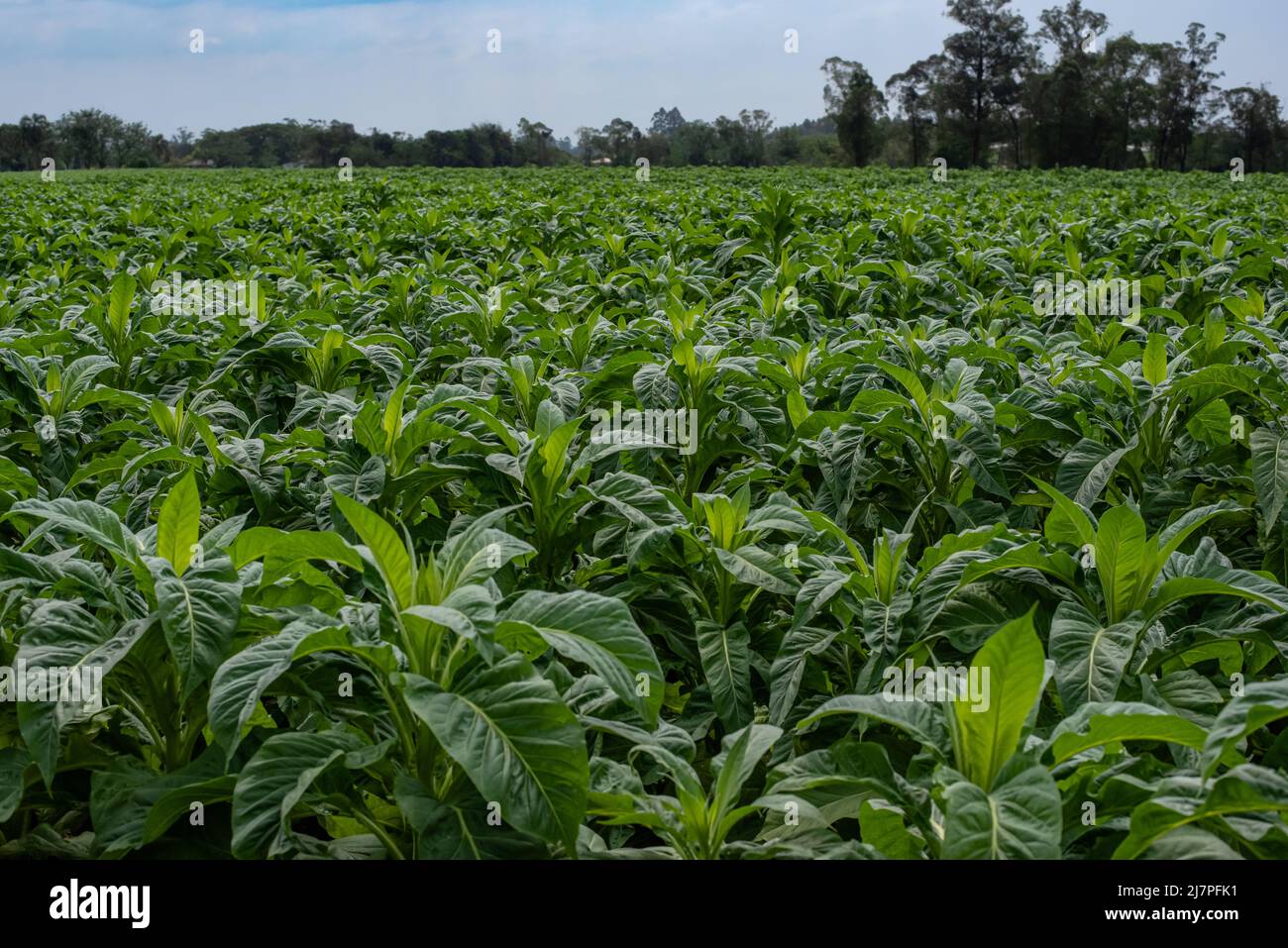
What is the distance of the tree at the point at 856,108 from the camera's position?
68250mm

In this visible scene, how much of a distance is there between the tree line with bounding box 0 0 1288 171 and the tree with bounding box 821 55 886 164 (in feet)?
0.28

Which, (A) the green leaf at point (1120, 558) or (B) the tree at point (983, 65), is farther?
(B) the tree at point (983, 65)

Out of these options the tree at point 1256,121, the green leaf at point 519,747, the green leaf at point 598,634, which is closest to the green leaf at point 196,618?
the green leaf at point 519,747

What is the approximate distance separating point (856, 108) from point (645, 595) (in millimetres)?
72187

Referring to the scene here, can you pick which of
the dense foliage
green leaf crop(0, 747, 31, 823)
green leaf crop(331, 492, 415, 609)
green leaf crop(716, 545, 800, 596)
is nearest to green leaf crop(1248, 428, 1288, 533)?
the dense foliage

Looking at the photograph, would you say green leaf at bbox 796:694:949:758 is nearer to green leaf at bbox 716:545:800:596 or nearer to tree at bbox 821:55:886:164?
green leaf at bbox 716:545:800:596

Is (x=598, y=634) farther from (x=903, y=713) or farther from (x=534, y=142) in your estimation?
(x=534, y=142)

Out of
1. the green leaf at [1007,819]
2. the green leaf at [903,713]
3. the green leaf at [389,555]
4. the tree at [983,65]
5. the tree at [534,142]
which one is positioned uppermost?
the tree at [983,65]

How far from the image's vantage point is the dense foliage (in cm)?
171

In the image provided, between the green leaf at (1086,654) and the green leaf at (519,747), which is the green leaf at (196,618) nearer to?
A: the green leaf at (519,747)

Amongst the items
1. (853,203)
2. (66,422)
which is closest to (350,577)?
(66,422)

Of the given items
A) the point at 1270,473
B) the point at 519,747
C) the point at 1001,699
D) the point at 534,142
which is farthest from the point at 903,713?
the point at 534,142

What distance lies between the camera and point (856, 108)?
6875 centimetres

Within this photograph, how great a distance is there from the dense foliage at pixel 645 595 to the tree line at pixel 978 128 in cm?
5820
